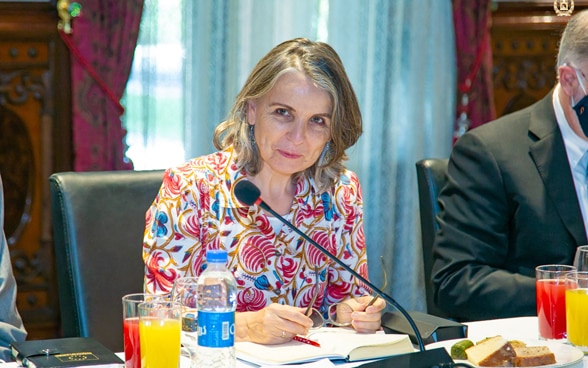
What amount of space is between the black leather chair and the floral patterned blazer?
0.14 meters

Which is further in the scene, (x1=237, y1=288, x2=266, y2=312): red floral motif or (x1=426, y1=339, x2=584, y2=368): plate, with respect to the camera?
(x1=237, y1=288, x2=266, y2=312): red floral motif

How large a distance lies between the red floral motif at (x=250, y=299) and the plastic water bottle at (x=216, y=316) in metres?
0.67

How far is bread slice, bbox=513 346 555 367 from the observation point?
1843 mm

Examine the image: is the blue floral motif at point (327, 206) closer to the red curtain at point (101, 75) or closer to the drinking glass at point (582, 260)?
the drinking glass at point (582, 260)

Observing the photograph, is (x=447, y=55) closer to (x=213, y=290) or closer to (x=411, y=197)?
(x=411, y=197)

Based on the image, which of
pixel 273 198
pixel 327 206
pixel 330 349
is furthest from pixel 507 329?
pixel 273 198

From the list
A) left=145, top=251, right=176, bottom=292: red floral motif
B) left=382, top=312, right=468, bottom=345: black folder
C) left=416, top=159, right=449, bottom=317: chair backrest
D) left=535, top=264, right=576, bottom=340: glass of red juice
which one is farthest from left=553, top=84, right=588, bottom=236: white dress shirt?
left=145, top=251, right=176, bottom=292: red floral motif

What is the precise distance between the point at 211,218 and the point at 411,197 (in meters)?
A: 2.40

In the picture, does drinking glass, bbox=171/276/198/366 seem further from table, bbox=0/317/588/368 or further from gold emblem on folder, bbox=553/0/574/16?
gold emblem on folder, bbox=553/0/574/16

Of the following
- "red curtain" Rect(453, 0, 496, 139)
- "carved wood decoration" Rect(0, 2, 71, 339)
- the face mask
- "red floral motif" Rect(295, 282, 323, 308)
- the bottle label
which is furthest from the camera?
"red curtain" Rect(453, 0, 496, 139)

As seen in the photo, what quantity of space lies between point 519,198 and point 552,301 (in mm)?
819

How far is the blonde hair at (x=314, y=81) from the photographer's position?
2.48 metres

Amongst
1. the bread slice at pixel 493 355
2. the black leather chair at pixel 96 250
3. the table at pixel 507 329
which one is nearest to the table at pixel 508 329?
the table at pixel 507 329

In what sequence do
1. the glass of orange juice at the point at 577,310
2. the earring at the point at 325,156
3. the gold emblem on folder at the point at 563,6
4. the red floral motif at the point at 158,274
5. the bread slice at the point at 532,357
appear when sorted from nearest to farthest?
the bread slice at the point at 532,357 < the glass of orange juice at the point at 577,310 < the red floral motif at the point at 158,274 < the earring at the point at 325,156 < the gold emblem on folder at the point at 563,6
